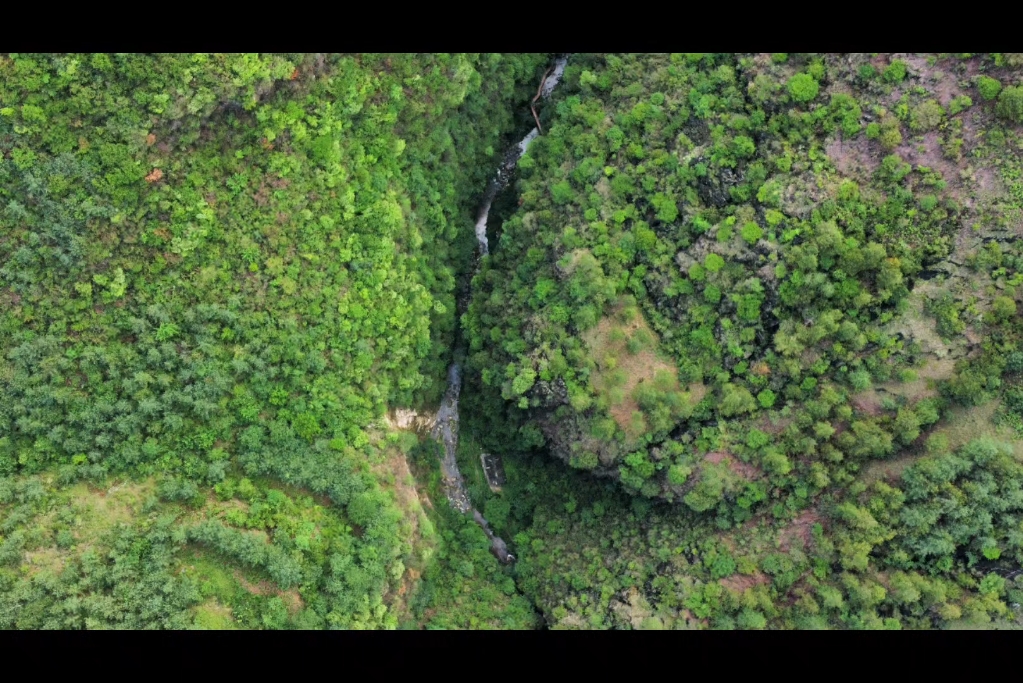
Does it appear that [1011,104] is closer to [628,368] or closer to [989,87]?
[989,87]

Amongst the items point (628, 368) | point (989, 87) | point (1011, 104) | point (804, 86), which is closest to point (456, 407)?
point (628, 368)

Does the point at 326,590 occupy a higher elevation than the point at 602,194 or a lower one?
lower

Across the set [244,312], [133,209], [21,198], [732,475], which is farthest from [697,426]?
[21,198]

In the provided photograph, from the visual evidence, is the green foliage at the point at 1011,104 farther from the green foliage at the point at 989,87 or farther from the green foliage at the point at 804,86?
the green foliage at the point at 804,86

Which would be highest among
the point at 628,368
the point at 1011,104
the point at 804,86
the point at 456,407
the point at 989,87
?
the point at 989,87

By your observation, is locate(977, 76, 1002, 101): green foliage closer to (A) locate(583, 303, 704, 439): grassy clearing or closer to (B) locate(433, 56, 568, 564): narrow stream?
(A) locate(583, 303, 704, 439): grassy clearing

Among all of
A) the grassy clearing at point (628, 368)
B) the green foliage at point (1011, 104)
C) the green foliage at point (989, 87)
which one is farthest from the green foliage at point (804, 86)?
the grassy clearing at point (628, 368)

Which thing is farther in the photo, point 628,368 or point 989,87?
point 628,368

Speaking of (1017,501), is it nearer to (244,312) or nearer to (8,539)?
(244,312)

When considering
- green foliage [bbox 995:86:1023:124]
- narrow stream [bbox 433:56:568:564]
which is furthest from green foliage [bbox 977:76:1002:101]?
narrow stream [bbox 433:56:568:564]
